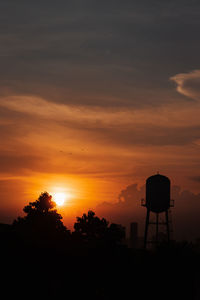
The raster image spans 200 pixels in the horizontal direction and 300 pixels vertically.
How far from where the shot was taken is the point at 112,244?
46.7m

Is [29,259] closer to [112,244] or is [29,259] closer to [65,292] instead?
[65,292]

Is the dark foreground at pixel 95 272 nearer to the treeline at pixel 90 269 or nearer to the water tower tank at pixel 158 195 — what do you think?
the treeline at pixel 90 269

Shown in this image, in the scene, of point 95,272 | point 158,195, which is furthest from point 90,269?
point 158,195

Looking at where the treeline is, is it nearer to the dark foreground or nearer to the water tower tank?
the dark foreground

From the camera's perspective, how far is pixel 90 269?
42469 millimetres

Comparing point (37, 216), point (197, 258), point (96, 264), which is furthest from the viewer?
Result: point (37, 216)

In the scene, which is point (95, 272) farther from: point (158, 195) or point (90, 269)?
point (158, 195)

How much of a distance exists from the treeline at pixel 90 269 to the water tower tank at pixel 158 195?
1312 cm

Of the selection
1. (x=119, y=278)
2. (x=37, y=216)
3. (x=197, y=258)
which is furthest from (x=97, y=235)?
(x=119, y=278)

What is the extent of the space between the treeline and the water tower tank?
13.1 metres

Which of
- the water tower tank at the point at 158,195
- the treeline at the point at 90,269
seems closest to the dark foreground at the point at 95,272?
the treeline at the point at 90,269

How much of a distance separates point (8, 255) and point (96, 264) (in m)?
8.68

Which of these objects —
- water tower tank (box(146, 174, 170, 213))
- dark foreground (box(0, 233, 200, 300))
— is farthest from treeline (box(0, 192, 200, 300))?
water tower tank (box(146, 174, 170, 213))

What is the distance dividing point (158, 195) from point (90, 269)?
2521 cm
